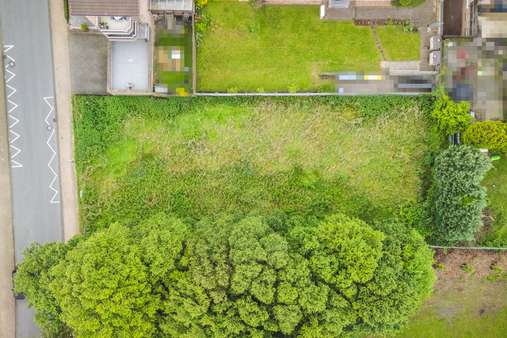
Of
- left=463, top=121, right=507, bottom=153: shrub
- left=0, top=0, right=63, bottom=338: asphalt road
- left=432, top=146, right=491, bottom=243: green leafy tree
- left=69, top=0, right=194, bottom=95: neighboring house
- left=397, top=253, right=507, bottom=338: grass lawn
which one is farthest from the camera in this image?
left=397, top=253, right=507, bottom=338: grass lawn

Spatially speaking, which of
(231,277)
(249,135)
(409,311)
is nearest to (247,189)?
(249,135)

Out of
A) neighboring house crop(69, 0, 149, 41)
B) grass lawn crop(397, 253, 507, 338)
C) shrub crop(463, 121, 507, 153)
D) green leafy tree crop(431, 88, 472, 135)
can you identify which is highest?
neighboring house crop(69, 0, 149, 41)

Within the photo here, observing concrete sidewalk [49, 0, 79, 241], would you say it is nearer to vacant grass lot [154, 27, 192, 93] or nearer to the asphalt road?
the asphalt road

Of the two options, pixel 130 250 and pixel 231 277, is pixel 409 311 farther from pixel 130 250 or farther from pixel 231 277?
pixel 130 250

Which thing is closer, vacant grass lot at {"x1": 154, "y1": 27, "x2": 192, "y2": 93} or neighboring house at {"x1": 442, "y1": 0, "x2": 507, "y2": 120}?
neighboring house at {"x1": 442, "y1": 0, "x2": 507, "y2": 120}

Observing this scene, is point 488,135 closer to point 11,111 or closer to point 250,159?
point 250,159

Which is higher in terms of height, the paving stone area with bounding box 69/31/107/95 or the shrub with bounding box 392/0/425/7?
the shrub with bounding box 392/0/425/7

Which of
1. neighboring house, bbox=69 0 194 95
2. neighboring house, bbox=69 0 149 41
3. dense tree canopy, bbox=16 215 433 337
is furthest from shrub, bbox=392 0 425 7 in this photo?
neighboring house, bbox=69 0 149 41

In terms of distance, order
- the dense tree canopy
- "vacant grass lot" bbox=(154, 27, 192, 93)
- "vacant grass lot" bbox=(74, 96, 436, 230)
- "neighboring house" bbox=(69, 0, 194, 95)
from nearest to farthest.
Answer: the dense tree canopy
"neighboring house" bbox=(69, 0, 194, 95)
"vacant grass lot" bbox=(154, 27, 192, 93)
"vacant grass lot" bbox=(74, 96, 436, 230)
